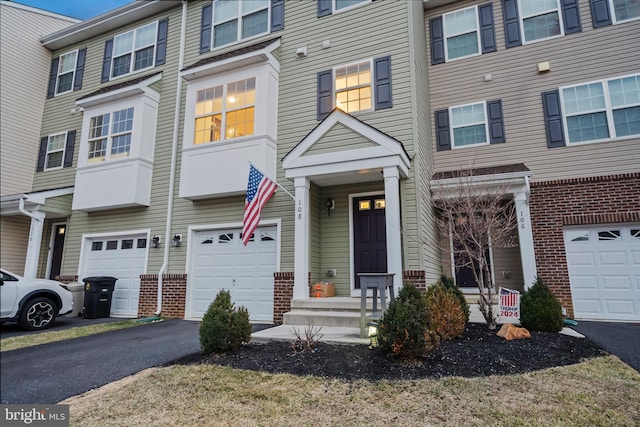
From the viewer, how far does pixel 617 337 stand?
5.60 m

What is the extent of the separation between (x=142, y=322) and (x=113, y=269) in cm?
245

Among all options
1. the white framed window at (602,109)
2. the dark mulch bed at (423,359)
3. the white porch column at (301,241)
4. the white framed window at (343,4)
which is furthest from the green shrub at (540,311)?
the white framed window at (343,4)

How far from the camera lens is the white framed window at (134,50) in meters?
10.4

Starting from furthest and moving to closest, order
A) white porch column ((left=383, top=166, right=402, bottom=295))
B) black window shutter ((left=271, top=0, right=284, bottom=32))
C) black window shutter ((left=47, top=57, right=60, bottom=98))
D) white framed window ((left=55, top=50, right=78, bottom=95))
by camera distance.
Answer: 1. black window shutter ((left=47, top=57, right=60, bottom=98))
2. white framed window ((left=55, top=50, right=78, bottom=95))
3. black window shutter ((left=271, top=0, right=284, bottom=32))
4. white porch column ((left=383, top=166, right=402, bottom=295))

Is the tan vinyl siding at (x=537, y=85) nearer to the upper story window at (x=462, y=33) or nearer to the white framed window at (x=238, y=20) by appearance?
the upper story window at (x=462, y=33)

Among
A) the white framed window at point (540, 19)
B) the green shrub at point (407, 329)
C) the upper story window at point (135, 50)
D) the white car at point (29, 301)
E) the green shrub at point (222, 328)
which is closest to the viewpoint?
the white car at point (29, 301)

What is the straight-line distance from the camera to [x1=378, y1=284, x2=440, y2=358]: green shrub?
Result: 3.99 meters

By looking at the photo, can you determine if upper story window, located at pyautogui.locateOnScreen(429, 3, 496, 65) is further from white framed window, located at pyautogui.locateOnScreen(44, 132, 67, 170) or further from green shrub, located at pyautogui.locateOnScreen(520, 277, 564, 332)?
white framed window, located at pyautogui.locateOnScreen(44, 132, 67, 170)

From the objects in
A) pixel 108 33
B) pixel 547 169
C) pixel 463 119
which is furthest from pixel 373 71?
pixel 108 33

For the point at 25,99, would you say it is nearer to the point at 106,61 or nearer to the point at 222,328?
the point at 106,61

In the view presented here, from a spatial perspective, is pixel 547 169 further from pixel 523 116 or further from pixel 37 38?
pixel 37 38

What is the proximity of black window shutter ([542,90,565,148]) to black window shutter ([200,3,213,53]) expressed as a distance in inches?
328

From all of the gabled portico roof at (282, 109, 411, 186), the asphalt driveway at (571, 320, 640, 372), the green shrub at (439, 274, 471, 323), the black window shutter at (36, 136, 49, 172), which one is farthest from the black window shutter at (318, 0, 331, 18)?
the black window shutter at (36, 136, 49, 172)

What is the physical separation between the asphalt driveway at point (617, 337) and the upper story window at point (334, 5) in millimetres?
7780
